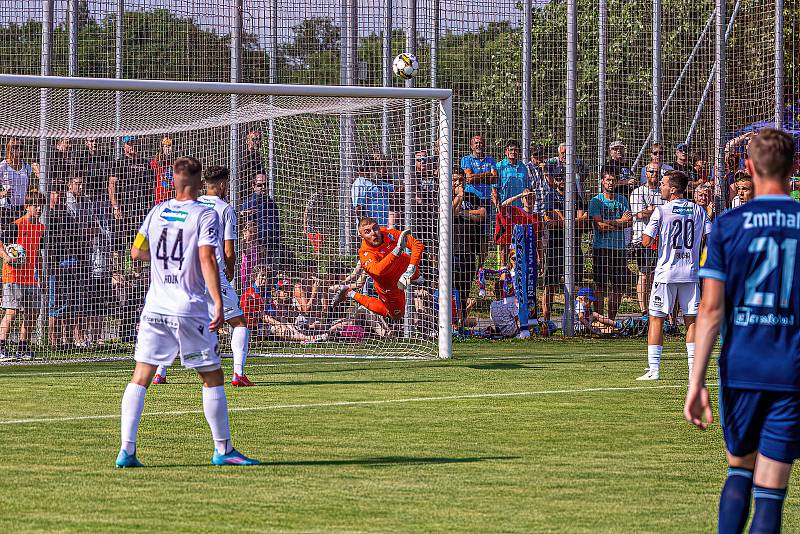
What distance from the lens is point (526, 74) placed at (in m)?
20.1

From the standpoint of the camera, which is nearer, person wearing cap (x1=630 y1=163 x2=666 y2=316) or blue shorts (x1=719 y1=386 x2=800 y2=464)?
blue shorts (x1=719 y1=386 x2=800 y2=464)

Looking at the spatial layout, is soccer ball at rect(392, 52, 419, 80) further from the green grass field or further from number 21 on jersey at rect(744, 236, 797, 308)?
number 21 on jersey at rect(744, 236, 797, 308)

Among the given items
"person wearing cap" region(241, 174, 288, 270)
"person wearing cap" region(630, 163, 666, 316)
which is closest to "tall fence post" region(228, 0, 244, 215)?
"person wearing cap" region(241, 174, 288, 270)

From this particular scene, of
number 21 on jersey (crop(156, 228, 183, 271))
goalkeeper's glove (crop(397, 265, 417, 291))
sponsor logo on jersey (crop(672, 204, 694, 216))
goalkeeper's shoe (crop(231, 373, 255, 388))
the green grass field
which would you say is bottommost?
the green grass field

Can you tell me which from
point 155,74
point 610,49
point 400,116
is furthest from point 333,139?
point 610,49

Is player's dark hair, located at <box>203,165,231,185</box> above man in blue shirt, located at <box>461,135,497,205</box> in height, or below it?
below

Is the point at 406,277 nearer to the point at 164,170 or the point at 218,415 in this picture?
the point at 164,170

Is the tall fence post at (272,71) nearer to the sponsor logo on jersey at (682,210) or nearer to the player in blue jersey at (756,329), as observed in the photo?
the sponsor logo on jersey at (682,210)

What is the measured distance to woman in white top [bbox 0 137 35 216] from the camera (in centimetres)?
1661

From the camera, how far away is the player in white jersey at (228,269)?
11.4 meters

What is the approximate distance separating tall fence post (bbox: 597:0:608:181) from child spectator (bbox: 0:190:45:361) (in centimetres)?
819

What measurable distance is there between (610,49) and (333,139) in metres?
5.00

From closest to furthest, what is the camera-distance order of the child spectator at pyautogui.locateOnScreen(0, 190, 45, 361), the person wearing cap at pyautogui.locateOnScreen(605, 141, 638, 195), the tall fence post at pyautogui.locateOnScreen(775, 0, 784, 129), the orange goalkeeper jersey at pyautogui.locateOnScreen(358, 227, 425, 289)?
1. the child spectator at pyautogui.locateOnScreen(0, 190, 45, 361)
2. the orange goalkeeper jersey at pyautogui.locateOnScreen(358, 227, 425, 289)
3. the person wearing cap at pyautogui.locateOnScreen(605, 141, 638, 195)
4. the tall fence post at pyautogui.locateOnScreen(775, 0, 784, 129)

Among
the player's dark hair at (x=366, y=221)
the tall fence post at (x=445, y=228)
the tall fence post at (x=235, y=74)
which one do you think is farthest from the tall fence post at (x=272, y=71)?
the tall fence post at (x=445, y=228)
